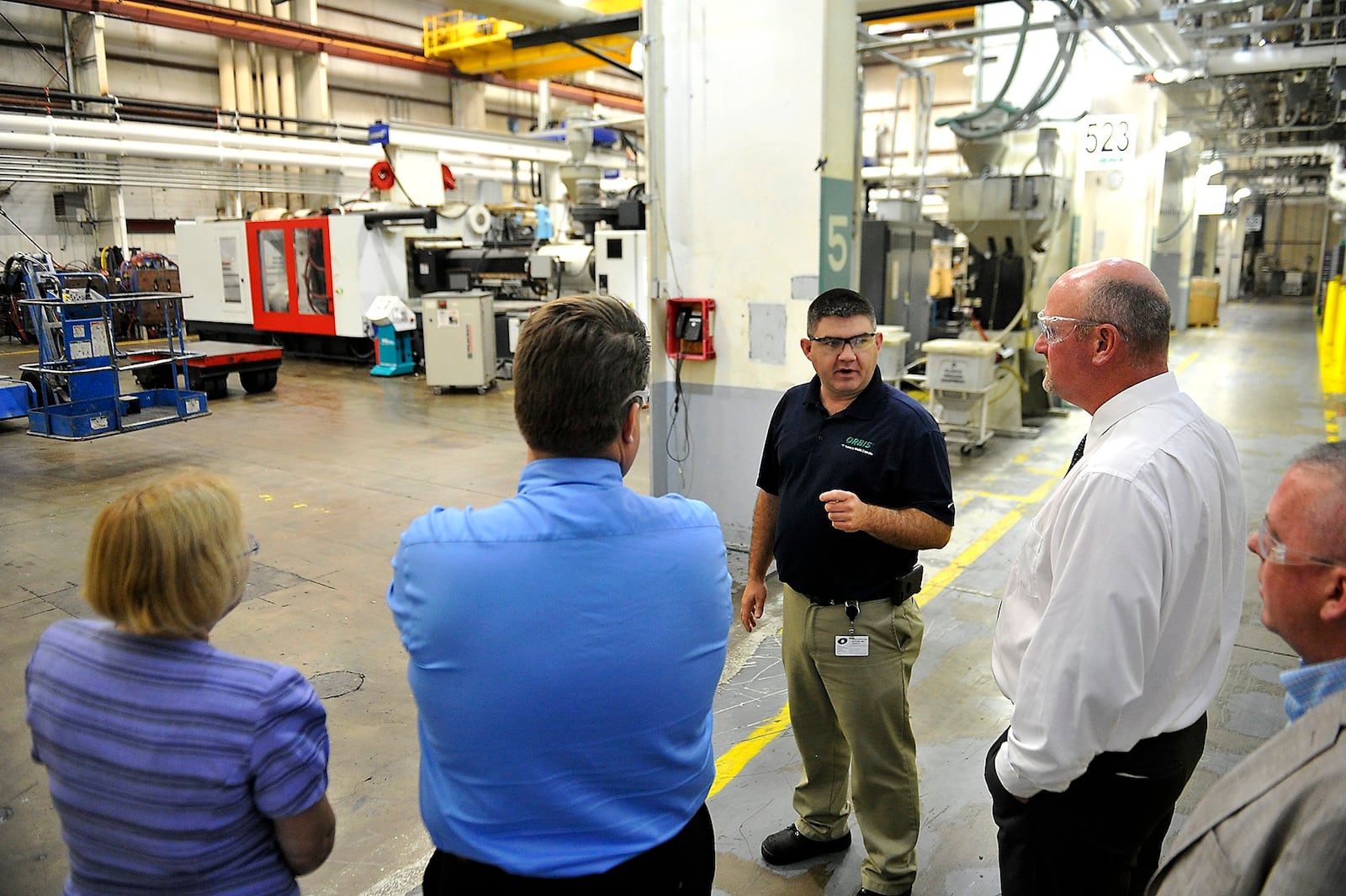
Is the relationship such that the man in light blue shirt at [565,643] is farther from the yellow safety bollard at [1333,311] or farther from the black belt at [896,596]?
the yellow safety bollard at [1333,311]

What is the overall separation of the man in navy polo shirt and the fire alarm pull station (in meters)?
2.53

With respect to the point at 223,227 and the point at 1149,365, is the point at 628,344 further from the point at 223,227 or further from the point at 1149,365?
the point at 223,227

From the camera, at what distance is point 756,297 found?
195 inches

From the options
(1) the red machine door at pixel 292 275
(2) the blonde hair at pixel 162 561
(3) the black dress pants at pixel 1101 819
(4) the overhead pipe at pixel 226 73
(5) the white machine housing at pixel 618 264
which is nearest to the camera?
(2) the blonde hair at pixel 162 561

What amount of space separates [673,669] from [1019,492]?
627 centimetres

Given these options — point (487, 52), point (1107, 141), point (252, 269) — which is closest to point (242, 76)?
point (487, 52)

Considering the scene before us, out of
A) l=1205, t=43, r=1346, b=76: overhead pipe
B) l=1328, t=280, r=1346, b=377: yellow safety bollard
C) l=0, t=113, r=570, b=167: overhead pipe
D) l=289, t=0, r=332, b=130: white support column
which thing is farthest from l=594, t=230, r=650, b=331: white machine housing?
l=289, t=0, r=332, b=130: white support column

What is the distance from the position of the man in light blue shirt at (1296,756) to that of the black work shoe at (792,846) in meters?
1.63

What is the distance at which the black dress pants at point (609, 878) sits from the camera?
126 cm

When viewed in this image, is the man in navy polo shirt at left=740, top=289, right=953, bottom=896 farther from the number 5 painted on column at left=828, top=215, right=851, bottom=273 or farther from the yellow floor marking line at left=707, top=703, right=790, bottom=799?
the number 5 painted on column at left=828, top=215, right=851, bottom=273

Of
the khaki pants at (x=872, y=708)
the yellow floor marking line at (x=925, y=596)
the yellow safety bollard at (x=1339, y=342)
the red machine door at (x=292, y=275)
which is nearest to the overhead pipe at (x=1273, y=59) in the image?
the yellow safety bollard at (x=1339, y=342)

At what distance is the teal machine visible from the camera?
12883 mm

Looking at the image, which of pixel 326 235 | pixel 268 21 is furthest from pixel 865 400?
pixel 268 21

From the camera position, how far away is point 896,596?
7.97 feet
